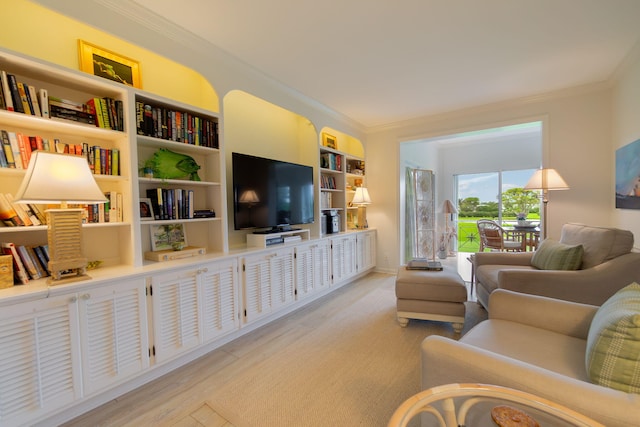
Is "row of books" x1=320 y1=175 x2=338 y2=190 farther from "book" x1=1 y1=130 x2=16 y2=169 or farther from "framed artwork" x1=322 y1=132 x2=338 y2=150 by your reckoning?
"book" x1=1 y1=130 x2=16 y2=169

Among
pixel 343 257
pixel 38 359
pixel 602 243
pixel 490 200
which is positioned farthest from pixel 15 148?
pixel 490 200

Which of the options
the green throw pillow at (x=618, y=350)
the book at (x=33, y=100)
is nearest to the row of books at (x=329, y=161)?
the book at (x=33, y=100)

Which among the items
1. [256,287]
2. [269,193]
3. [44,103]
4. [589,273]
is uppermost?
[44,103]

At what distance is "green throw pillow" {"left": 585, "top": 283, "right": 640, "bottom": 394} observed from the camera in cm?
85

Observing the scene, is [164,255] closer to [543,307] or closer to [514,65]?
[543,307]

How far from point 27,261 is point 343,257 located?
10.1 feet

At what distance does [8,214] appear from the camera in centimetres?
150

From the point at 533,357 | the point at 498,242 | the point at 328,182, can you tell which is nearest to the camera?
the point at 533,357

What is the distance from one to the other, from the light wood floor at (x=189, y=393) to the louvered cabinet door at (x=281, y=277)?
0.29 metres

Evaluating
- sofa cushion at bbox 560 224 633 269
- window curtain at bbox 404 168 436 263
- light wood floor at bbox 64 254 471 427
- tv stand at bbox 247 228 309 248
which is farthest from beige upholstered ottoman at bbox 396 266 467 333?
window curtain at bbox 404 168 436 263

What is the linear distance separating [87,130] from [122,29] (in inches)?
29.1

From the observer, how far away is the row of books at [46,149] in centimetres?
148

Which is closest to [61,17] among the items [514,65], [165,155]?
[165,155]

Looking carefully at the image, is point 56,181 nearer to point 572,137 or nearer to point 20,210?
point 20,210
